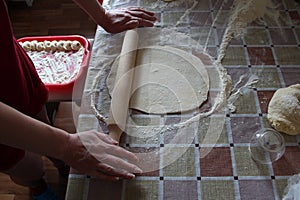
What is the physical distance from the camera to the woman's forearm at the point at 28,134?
0.55 m

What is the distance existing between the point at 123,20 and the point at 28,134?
49 centimetres

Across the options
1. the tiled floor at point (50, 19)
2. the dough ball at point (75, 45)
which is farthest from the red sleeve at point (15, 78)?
the tiled floor at point (50, 19)

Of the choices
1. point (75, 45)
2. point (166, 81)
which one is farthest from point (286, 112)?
point (75, 45)

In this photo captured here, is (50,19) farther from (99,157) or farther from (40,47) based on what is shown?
(99,157)

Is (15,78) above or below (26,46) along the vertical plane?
below

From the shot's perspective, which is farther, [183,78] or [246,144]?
[183,78]

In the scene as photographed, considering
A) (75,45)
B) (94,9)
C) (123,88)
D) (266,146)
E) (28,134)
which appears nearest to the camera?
(28,134)

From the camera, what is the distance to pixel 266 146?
676mm

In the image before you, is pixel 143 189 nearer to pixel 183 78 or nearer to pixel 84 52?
pixel 183 78

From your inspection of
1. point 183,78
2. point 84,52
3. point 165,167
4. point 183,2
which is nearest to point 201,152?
point 165,167

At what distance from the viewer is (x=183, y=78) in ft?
2.70

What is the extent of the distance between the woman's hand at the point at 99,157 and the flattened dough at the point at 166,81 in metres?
0.14

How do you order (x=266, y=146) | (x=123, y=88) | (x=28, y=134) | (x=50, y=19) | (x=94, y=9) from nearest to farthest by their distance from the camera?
(x=28, y=134) < (x=266, y=146) < (x=123, y=88) < (x=94, y=9) < (x=50, y=19)

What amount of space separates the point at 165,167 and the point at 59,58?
761 millimetres
